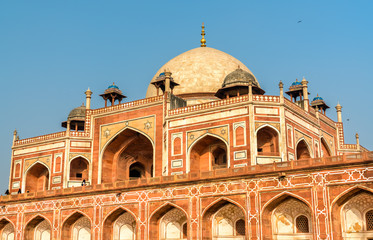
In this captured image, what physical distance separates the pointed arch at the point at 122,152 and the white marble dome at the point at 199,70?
493 cm

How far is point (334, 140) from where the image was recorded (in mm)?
32562

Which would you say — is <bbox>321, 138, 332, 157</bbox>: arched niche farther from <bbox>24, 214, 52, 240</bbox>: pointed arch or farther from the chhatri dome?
<bbox>24, 214, 52, 240</bbox>: pointed arch

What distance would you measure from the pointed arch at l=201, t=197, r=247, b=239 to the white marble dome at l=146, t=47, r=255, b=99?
12.7 meters

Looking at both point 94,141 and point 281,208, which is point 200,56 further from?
point 281,208

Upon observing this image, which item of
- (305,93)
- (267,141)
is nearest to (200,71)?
(305,93)

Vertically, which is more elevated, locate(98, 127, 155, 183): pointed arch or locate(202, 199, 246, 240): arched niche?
locate(98, 127, 155, 183): pointed arch

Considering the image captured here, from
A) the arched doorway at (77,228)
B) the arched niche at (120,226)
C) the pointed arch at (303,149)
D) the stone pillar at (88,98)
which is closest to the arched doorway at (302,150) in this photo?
the pointed arch at (303,149)

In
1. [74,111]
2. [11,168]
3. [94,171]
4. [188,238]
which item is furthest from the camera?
[74,111]

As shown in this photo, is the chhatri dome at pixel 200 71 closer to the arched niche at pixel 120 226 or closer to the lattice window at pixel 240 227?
the arched niche at pixel 120 226

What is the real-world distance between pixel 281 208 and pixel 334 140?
13.0 meters

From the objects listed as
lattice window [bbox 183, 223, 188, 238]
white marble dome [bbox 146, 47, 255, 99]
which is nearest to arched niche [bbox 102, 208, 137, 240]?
lattice window [bbox 183, 223, 188, 238]

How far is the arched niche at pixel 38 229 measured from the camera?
28.1 m

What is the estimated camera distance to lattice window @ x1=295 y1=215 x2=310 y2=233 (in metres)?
20.6

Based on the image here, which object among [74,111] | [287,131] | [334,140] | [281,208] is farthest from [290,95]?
[74,111]
